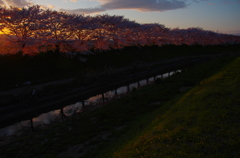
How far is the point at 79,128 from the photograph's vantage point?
29.2 feet

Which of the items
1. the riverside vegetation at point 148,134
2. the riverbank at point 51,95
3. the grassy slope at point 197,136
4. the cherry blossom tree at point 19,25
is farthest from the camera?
the cherry blossom tree at point 19,25

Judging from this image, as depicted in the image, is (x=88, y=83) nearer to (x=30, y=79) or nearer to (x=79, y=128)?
(x=30, y=79)

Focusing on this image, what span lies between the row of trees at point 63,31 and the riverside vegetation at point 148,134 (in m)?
17.1

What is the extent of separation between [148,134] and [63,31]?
26479 millimetres

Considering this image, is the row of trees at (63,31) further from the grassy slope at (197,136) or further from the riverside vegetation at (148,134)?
the grassy slope at (197,136)

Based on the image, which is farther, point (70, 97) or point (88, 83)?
point (88, 83)

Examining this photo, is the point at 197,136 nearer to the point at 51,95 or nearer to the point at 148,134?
the point at 148,134

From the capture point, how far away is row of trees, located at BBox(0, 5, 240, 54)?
21922 mm

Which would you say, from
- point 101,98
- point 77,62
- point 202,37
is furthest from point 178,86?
point 202,37

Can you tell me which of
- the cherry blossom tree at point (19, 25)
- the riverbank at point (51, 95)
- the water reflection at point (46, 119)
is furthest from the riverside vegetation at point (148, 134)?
the cherry blossom tree at point (19, 25)

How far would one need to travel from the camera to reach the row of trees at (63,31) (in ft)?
71.9

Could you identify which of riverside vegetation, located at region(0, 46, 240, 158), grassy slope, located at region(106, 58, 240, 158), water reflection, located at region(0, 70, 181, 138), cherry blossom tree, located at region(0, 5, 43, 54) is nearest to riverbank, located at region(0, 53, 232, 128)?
water reflection, located at region(0, 70, 181, 138)

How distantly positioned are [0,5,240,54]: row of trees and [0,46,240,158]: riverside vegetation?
17.1 meters

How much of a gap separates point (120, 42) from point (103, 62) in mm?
9572
